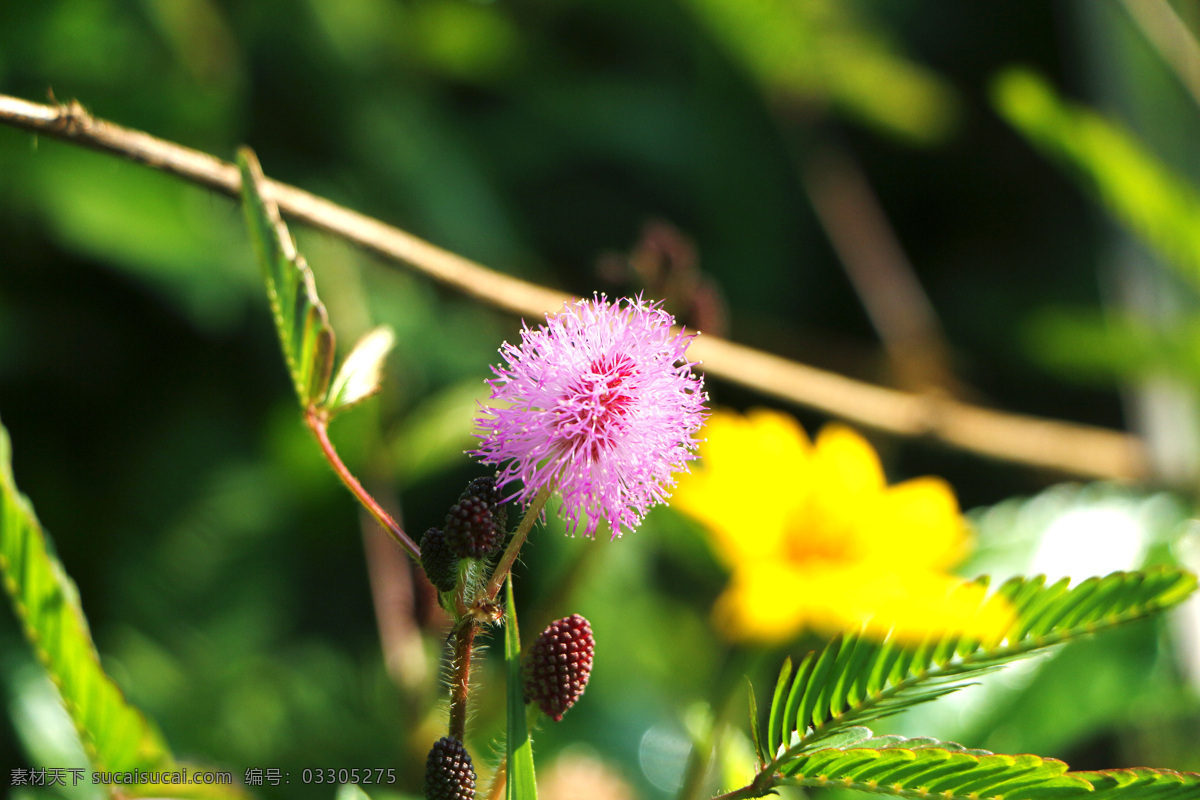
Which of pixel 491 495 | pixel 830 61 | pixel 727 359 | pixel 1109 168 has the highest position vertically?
pixel 830 61

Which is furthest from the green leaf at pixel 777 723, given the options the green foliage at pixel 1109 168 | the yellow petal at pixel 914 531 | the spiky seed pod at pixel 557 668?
the green foliage at pixel 1109 168

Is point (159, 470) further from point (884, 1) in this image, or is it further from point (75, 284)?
point (884, 1)

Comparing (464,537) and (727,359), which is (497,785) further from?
(727,359)

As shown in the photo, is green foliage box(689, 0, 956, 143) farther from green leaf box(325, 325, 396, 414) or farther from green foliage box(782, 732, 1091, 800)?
green foliage box(782, 732, 1091, 800)

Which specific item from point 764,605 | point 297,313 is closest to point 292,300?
point 297,313

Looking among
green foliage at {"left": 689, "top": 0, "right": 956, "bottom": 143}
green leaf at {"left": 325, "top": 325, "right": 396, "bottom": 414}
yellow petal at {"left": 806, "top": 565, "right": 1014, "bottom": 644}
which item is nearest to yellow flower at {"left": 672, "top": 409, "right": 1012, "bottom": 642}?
yellow petal at {"left": 806, "top": 565, "right": 1014, "bottom": 644}

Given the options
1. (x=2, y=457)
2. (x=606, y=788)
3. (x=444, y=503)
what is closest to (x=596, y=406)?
(x=2, y=457)
